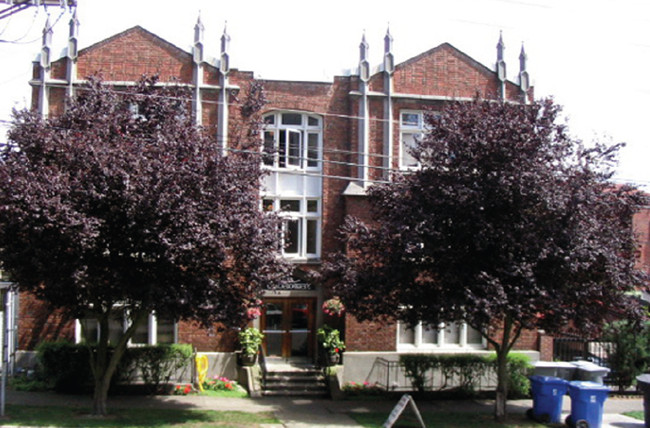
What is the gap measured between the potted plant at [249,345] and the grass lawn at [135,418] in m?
3.89

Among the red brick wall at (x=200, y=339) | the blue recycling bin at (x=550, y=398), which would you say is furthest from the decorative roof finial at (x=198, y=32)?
the blue recycling bin at (x=550, y=398)

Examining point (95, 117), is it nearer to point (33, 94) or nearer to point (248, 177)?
point (248, 177)

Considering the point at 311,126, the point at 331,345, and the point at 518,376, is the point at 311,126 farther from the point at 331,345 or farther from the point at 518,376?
the point at 518,376

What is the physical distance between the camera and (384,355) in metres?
20.8

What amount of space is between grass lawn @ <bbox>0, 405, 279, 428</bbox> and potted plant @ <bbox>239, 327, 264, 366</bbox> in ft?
12.8

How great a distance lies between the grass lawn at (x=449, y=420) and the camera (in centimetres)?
→ 1524

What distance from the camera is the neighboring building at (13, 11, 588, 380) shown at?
68.8 ft

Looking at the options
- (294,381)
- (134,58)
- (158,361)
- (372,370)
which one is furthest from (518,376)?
(134,58)

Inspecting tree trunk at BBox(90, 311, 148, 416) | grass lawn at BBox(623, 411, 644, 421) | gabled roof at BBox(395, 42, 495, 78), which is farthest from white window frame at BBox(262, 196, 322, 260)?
grass lawn at BBox(623, 411, 644, 421)

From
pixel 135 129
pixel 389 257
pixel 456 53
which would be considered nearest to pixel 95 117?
pixel 135 129

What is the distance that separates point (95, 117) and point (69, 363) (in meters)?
7.07

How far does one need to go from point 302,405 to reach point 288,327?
4378 mm

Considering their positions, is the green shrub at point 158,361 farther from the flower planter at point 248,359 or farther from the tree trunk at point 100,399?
the tree trunk at point 100,399

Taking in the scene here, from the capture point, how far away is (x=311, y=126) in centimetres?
2205
